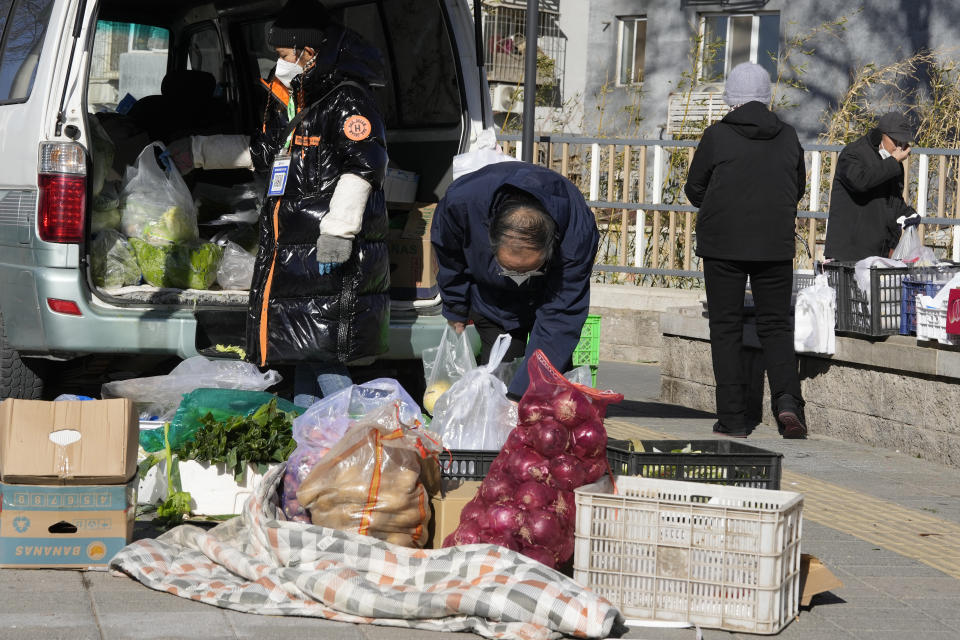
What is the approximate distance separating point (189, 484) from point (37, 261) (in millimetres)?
1316

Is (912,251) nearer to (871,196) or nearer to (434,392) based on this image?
(871,196)

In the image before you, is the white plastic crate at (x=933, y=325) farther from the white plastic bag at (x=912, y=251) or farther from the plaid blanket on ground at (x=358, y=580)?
the plaid blanket on ground at (x=358, y=580)

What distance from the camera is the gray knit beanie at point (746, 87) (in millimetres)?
7633

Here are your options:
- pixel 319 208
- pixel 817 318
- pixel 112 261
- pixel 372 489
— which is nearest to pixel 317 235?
pixel 319 208

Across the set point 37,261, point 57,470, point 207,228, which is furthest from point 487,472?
point 207,228

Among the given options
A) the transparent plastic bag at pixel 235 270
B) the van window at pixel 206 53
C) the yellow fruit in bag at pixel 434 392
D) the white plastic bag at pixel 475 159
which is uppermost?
the van window at pixel 206 53

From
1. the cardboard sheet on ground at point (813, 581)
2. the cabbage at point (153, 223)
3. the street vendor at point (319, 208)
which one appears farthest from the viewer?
the cabbage at point (153, 223)

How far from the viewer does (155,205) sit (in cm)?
664

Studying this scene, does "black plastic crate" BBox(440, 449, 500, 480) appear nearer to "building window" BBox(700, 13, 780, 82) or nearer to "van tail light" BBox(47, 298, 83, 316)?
"van tail light" BBox(47, 298, 83, 316)

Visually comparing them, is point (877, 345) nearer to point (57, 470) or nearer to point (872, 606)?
point (872, 606)

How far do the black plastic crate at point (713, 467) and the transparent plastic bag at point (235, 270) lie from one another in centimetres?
285

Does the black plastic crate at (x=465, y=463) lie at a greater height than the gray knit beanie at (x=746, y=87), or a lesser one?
lesser

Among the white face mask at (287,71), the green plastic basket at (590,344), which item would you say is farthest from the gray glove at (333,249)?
the green plastic basket at (590,344)

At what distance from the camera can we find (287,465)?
4.80 m
